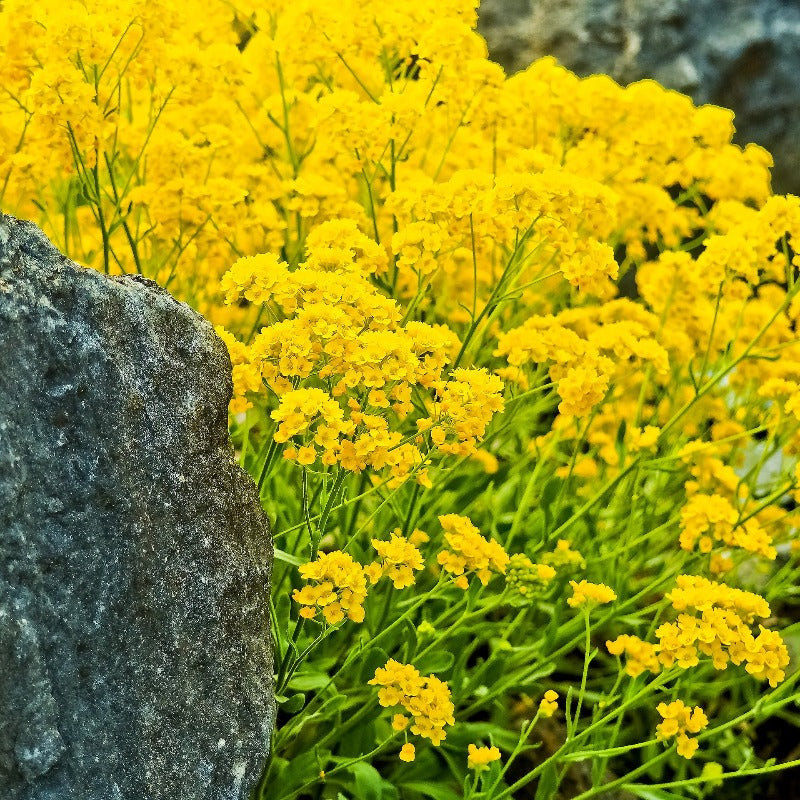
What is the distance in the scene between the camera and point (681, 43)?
546 centimetres

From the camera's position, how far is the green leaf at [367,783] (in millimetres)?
2256

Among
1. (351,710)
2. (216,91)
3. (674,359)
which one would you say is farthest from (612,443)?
(216,91)

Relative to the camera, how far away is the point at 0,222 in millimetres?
1628

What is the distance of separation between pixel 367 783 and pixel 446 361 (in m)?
1.00

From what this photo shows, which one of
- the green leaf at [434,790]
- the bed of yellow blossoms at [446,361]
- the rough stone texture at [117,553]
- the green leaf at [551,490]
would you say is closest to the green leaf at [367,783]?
the bed of yellow blossoms at [446,361]

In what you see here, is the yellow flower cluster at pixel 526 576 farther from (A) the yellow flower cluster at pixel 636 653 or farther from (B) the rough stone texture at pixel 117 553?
(B) the rough stone texture at pixel 117 553

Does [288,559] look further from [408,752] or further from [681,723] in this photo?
[681,723]

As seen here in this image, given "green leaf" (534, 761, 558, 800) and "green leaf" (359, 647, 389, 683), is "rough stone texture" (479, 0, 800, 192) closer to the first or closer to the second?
"green leaf" (359, 647, 389, 683)

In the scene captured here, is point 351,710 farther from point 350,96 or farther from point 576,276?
point 350,96

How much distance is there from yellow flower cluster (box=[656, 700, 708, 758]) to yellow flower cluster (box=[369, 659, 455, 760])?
42 cm

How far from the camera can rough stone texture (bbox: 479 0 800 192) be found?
545 centimetres

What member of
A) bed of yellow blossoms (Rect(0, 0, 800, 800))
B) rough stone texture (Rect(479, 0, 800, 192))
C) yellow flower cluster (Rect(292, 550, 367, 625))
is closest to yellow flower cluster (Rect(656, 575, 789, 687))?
bed of yellow blossoms (Rect(0, 0, 800, 800))

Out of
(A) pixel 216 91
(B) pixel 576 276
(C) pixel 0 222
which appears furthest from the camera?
(A) pixel 216 91

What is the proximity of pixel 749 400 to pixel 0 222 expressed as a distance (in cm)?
233
